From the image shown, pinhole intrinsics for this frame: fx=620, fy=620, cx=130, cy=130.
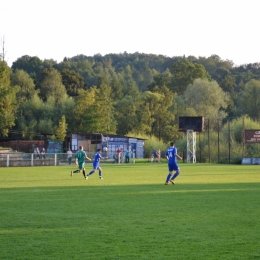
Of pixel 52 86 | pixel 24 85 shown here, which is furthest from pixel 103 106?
pixel 24 85

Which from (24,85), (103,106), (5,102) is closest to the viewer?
(5,102)

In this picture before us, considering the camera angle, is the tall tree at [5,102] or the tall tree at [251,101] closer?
the tall tree at [5,102]

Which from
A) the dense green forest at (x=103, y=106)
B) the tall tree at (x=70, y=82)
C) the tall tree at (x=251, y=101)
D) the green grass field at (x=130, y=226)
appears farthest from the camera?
the tall tree at (x=70, y=82)

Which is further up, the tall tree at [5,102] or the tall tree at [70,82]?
the tall tree at [70,82]

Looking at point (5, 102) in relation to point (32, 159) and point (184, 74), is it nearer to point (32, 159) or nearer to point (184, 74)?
point (32, 159)

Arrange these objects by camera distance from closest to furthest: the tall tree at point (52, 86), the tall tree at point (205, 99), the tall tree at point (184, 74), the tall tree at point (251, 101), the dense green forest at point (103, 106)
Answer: the dense green forest at point (103, 106)
the tall tree at point (205, 99)
the tall tree at point (251, 101)
the tall tree at point (52, 86)
the tall tree at point (184, 74)

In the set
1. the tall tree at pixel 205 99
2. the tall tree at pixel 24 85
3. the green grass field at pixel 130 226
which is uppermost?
Result: the tall tree at pixel 24 85

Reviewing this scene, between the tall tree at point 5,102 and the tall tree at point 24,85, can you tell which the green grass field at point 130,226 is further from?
the tall tree at point 24,85

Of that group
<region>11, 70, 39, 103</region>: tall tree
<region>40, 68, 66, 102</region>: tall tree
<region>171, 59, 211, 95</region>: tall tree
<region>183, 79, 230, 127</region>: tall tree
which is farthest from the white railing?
<region>171, 59, 211, 95</region>: tall tree

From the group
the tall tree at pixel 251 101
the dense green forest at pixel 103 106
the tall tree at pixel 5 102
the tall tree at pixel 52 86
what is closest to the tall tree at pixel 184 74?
the dense green forest at pixel 103 106

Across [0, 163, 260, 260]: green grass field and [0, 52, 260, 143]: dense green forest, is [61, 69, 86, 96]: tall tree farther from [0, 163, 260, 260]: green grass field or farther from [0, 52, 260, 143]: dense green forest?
[0, 163, 260, 260]: green grass field

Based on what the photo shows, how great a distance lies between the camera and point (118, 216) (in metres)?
14.8

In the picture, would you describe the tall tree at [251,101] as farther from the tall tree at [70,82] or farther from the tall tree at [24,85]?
the tall tree at [24,85]

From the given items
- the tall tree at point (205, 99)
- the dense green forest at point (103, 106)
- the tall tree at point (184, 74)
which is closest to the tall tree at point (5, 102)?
the dense green forest at point (103, 106)
